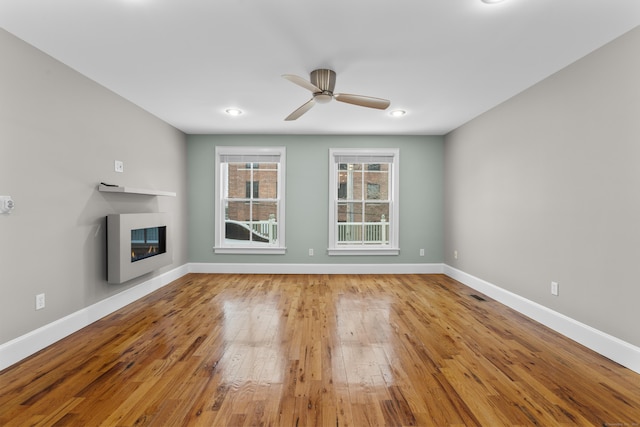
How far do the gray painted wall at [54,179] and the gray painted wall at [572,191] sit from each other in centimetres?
450

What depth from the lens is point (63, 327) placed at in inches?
107

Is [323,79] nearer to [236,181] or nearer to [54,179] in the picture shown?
[54,179]

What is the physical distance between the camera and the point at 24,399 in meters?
1.83

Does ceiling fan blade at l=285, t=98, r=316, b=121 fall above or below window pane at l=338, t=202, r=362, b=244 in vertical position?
above

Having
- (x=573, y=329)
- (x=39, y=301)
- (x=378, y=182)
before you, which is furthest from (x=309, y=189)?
(x=573, y=329)

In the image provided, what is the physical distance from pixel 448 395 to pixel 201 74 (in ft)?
10.8

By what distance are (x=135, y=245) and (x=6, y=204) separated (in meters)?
1.44

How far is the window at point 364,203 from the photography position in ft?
17.8

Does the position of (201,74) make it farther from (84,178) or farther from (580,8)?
(580,8)

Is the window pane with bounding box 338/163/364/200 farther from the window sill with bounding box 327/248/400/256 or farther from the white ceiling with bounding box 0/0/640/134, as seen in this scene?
the white ceiling with bounding box 0/0/640/134

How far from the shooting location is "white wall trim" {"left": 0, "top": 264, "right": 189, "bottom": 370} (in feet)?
7.43

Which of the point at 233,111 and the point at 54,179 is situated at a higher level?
the point at 233,111

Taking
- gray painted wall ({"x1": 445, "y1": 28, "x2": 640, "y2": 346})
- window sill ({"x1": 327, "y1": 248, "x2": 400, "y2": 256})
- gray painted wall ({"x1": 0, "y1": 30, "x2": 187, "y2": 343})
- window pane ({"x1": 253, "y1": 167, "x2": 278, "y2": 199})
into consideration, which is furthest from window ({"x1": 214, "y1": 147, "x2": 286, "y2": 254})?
gray painted wall ({"x1": 445, "y1": 28, "x2": 640, "y2": 346})

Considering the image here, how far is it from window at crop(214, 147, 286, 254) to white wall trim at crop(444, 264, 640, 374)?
334cm
